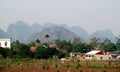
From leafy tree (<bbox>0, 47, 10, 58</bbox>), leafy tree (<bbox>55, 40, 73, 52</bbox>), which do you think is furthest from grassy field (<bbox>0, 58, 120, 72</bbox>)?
leafy tree (<bbox>55, 40, 73, 52</bbox>)

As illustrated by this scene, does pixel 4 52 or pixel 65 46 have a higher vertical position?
pixel 65 46

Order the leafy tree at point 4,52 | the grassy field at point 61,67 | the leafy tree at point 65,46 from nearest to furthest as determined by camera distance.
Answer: the grassy field at point 61,67
the leafy tree at point 4,52
the leafy tree at point 65,46

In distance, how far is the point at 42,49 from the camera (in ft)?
151

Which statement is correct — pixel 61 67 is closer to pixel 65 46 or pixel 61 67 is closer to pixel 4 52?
pixel 4 52

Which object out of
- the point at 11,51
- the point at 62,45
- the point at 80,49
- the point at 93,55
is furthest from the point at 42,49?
the point at 62,45

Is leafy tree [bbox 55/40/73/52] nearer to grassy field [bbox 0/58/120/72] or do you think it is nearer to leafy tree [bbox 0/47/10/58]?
leafy tree [bbox 0/47/10/58]

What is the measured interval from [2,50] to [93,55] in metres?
13.7

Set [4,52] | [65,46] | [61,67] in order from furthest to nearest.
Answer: [65,46] → [4,52] → [61,67]

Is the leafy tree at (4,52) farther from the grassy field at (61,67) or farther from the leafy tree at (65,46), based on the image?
the leafy tree at (65,46)

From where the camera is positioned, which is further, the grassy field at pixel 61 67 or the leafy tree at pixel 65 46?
the leafy tree at pixel 65 46

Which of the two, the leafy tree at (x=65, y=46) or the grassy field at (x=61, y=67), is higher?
the leafy tree at (x=65, y=46)

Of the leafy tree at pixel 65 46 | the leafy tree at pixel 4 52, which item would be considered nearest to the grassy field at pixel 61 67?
the leafy tree at pixel 4 52

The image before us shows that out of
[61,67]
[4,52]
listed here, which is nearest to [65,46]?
[4,52]

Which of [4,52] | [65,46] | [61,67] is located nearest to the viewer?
[61,67]
